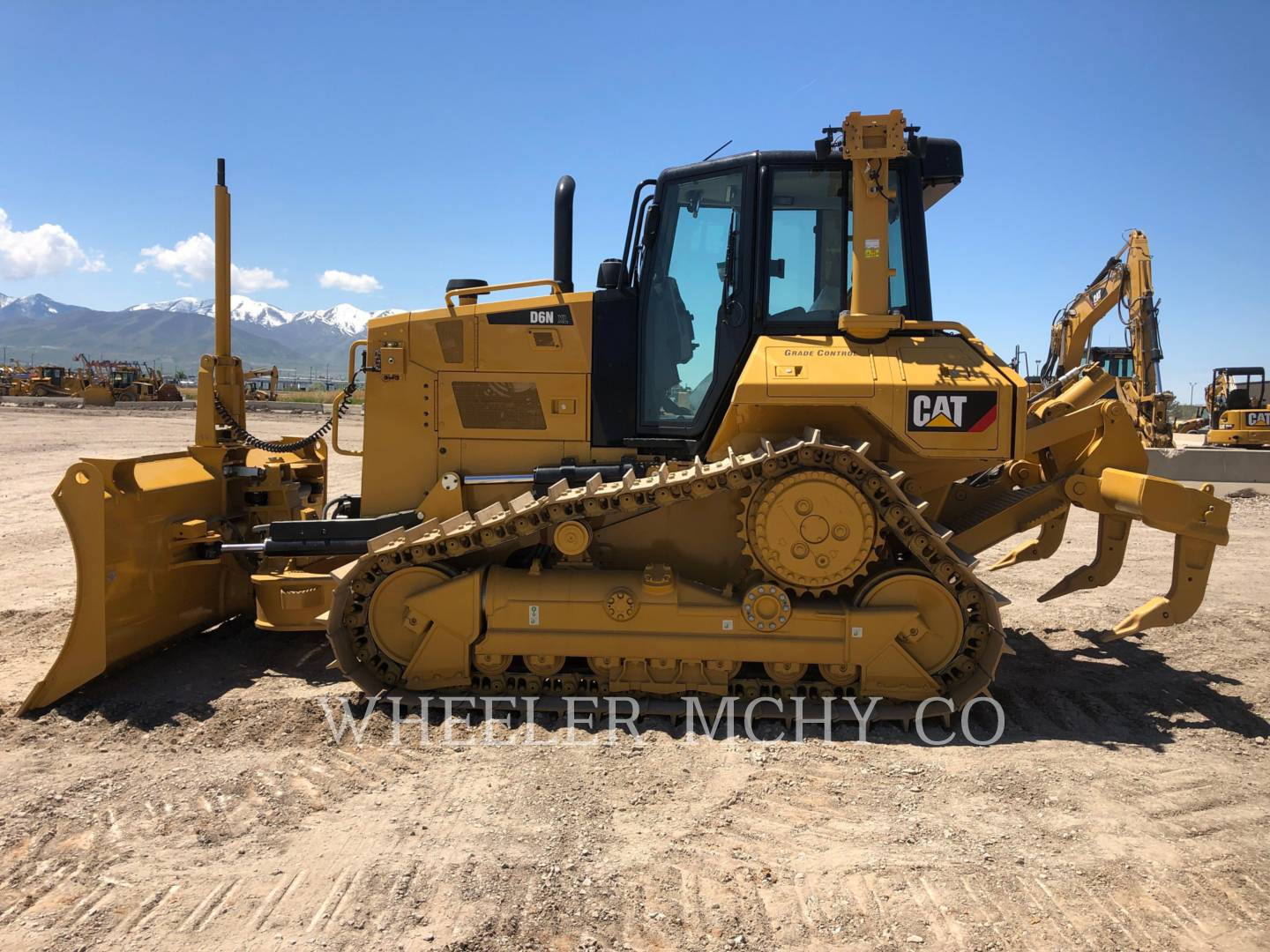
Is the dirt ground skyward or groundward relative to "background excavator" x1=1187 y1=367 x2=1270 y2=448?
groundward

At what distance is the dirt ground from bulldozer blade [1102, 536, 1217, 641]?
2.07 ft

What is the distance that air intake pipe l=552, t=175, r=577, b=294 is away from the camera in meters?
5.73

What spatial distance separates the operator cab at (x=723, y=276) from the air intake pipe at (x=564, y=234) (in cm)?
34

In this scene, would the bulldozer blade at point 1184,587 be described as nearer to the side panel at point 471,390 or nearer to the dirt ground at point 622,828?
the dirt ground at point 622,828

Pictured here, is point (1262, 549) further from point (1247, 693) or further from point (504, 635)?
point (504, 635)

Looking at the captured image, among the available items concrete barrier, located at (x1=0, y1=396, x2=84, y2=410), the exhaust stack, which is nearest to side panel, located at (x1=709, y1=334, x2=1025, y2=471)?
the exhaust stack

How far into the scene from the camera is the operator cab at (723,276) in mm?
5371

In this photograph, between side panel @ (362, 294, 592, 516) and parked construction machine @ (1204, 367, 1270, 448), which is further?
parked construction machine @ (1204, 367, 1270, 448)

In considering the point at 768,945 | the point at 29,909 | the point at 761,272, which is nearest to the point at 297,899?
the point at 29,909

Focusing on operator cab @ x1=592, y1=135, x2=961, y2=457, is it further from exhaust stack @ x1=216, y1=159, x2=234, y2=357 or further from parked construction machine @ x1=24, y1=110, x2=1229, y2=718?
exhaust stack @ x1=216, y1=159, x2=234, y2=357

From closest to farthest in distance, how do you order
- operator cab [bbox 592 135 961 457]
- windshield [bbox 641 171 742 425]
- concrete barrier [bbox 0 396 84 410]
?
operator cab [bbox 592 135 961 457] < windshield [bbox 641 171 742 425] < concrete barrier [bbox 0 396 84 410]

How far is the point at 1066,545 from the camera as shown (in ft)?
36.8

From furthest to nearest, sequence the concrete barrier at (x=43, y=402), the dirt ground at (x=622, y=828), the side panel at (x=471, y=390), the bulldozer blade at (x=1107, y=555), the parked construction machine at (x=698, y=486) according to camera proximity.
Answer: the concrete barrier at (x=43, y=402), the bulldozer blade at (x=1107, y=555), the side panel at (x=471, y=390), the parked construction machine at (x=698, y=486), the dirt ground at (x=622, y=828)

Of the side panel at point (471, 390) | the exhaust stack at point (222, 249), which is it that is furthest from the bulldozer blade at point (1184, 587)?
the exhaust stack at point (222, 249)
